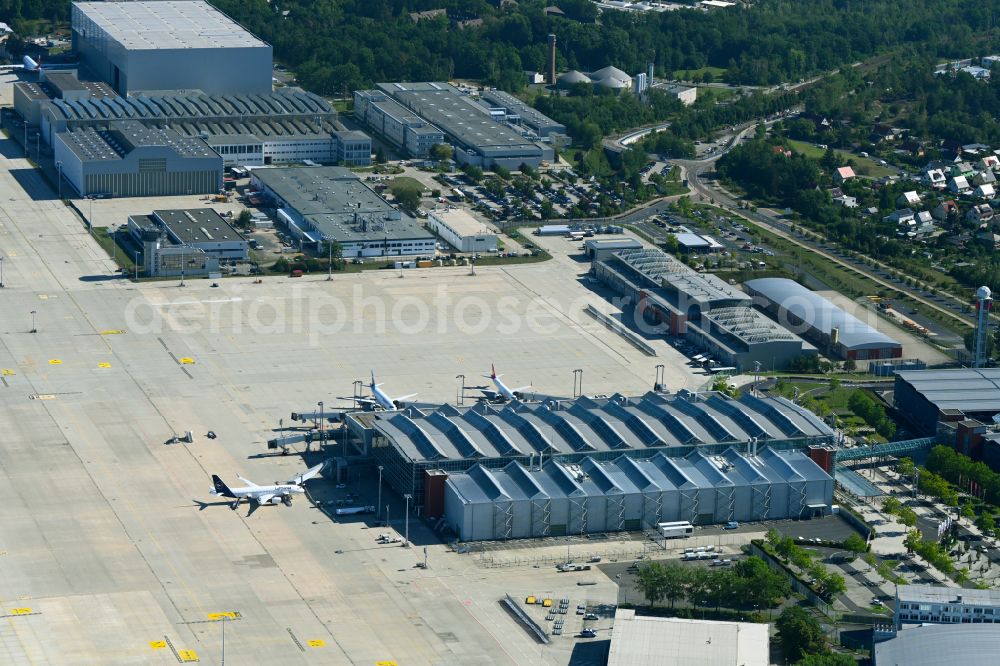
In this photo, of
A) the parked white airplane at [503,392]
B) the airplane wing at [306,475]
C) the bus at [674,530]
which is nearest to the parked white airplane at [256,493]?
the airplane wing at [306,475]

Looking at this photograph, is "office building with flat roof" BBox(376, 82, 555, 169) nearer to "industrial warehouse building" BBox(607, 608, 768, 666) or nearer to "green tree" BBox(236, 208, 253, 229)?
"green tree" BBox(236, 208, 253, 229)

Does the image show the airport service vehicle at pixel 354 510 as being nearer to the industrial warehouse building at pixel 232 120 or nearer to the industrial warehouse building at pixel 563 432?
the industrial warehouse building at pixel 563 432

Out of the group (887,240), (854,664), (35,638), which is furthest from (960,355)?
(35,638)

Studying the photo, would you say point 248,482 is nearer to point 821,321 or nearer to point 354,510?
point 354,510

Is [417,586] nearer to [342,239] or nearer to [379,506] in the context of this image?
[379,506]

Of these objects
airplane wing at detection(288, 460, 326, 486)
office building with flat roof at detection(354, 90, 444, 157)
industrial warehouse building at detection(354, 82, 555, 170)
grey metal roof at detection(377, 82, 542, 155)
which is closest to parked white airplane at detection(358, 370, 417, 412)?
airplane wing at detection(288, 460, 326, 486)

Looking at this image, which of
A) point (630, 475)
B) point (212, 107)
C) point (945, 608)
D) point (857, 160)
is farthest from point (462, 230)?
point (945, 608)
